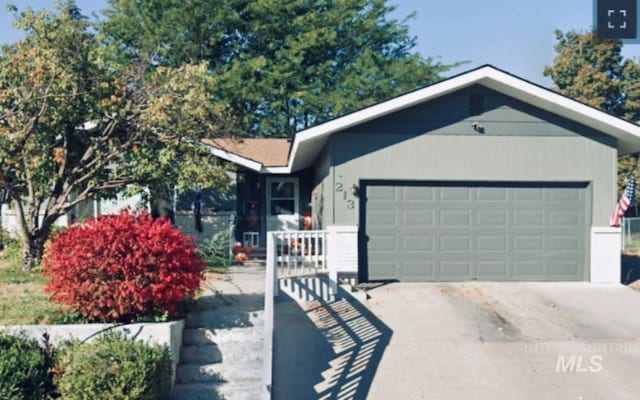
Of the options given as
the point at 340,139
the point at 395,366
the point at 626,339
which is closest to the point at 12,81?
the point at 340,139

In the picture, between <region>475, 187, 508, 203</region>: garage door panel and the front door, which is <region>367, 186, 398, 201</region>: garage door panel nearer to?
<region>475, 187, 508, 203</region>: garage door panel

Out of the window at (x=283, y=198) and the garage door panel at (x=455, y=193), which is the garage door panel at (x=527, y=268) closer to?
the garage door panel at (x=455, y=193)

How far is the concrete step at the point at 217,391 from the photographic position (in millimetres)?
5828

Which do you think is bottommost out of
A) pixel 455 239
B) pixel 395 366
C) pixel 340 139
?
pixel 395 366

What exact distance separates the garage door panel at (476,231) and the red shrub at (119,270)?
5.36 metres

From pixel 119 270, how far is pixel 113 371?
1.20 meters

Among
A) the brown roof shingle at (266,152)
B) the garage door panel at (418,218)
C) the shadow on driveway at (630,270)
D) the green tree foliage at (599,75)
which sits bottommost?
the shadow on driveway at (630,270)

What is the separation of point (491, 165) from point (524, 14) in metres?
9.07

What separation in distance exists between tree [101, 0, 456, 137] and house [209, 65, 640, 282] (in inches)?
525

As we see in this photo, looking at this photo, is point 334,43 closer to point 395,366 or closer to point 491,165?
point 491,165

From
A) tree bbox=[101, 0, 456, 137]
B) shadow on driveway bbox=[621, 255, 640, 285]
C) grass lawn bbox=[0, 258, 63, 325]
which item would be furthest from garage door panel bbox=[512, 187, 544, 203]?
tree bbox=[101, 0, 456, 137]

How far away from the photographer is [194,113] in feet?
31.1

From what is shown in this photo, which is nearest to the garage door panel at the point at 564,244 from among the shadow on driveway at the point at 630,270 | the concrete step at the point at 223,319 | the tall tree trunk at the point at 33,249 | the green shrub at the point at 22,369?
the shadow on driveway at the point at 630,270

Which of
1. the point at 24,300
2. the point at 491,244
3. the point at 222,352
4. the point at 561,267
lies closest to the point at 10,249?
the point at 24,300
